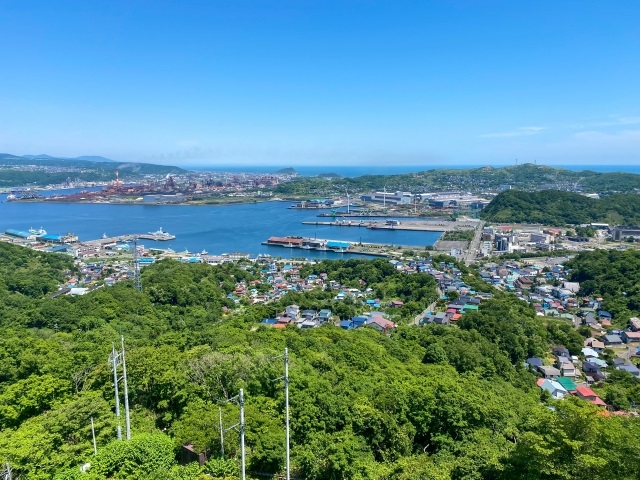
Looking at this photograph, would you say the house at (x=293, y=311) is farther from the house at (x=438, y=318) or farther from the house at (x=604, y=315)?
the house at (x=604, y=315)

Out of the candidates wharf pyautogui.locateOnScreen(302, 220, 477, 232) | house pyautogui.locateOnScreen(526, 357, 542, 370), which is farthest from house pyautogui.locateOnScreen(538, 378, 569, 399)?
wharf pyautogui.locateOnScreen(302, 220, 477, 232)

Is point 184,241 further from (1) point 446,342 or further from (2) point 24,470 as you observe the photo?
(2) point 24,470

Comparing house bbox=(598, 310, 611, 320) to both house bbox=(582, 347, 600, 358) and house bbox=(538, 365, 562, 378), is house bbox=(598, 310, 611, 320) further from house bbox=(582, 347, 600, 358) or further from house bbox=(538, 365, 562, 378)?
house bbox=(538, 365, 562, 378)

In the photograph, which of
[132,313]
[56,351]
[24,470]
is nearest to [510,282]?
[132,313]

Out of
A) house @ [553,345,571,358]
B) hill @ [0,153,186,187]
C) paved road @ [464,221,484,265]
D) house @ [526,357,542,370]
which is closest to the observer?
house @ [526,357,542,370]

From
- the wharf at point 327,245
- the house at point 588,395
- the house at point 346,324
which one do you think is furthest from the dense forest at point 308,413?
the wharf at point 327,245
